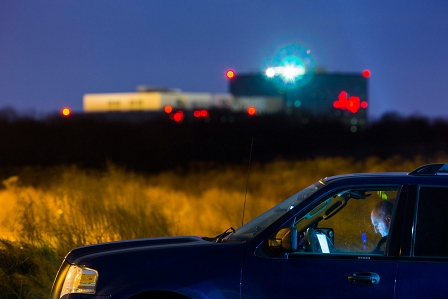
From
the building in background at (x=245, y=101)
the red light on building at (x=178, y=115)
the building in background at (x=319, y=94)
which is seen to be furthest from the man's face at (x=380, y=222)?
the red light on building at (x=178, y=115)

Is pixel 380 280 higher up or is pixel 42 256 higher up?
pixel 380 280

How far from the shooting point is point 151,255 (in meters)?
4.75

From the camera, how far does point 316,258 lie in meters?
4.59

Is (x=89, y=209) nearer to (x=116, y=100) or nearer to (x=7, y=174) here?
(x=7, y=174)

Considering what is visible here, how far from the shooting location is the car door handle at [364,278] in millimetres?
4480

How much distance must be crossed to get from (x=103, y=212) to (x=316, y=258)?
20.1ft

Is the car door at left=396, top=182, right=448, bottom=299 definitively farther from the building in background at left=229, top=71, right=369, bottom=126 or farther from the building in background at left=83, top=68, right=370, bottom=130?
the building in background at left=83, top=68, right=370, bottom=130

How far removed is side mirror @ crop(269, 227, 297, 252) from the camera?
4.48 m

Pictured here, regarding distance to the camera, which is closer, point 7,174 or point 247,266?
point 247,266

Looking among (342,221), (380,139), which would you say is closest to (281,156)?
(380,139)

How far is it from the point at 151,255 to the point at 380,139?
33.8m

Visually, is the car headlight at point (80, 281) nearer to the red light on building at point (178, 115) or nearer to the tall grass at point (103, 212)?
the tall grass at point (103, 212)

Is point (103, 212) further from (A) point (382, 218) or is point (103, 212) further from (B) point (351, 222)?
(A) point (382, 218)

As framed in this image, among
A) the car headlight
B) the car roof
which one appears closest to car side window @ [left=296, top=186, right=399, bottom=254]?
the car roof
